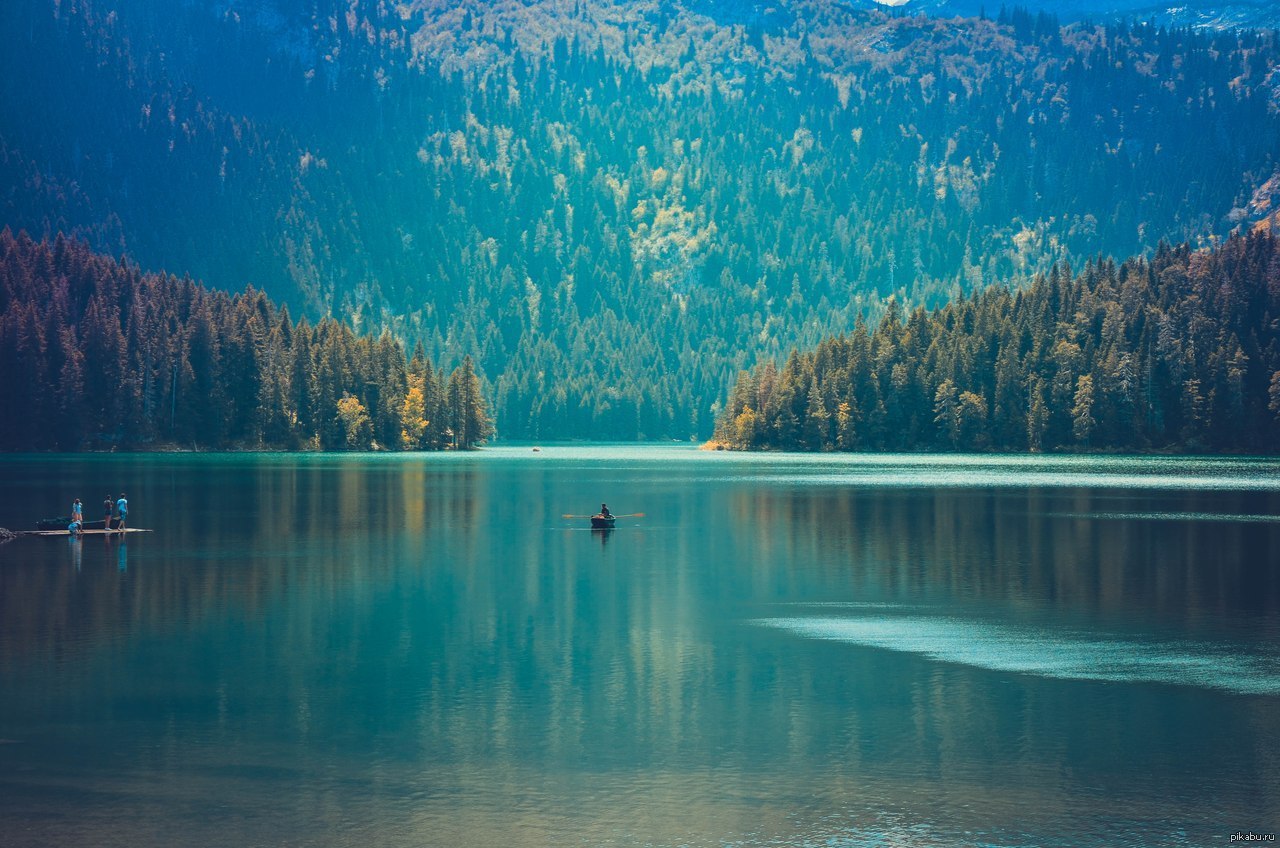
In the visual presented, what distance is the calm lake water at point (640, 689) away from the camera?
27.9 metres

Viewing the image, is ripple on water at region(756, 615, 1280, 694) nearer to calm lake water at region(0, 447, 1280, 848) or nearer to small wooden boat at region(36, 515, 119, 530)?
calm lake water at region(0, 447, 1280, 848)

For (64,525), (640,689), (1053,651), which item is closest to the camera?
(640,689)

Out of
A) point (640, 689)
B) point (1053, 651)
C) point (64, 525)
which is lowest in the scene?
point (640, 689)

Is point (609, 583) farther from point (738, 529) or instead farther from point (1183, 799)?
point (1183, 799)

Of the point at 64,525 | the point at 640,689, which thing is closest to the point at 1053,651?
the point at 640,689

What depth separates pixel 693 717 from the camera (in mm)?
35875

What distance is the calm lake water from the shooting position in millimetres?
27922

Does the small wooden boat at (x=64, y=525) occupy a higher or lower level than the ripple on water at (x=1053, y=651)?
higher

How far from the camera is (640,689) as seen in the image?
39.5m

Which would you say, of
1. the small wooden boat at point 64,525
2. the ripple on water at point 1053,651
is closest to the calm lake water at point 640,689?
the ripple on water at point 1053,651

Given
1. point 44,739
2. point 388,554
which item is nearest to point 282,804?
point 44,739

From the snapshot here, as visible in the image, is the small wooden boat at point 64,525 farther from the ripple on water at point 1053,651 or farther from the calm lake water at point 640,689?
the ripple on water at point 1053,651

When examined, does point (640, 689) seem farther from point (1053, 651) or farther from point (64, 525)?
point (64, 525)

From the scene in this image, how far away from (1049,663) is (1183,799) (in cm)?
1426
